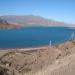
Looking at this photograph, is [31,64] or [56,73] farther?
[31,64]

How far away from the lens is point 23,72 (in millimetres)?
11664

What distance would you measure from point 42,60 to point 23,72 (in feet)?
8.68

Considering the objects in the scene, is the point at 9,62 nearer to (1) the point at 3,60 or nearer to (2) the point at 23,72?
(1) the point at 3,60

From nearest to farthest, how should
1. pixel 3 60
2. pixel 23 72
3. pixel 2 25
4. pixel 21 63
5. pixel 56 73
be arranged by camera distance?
pixel 56 73, pixel 23 72, pixel 21 63, pixel 3 60, pixel 2 25

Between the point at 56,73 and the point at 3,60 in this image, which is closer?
the point at 56,73

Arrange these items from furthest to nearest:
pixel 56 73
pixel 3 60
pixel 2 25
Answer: pixel 2 25 → pixel 3 60 → pixel 56 73

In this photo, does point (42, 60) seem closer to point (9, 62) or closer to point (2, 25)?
point (9, 62)

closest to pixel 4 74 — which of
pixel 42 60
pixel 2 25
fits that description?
pixel 42 60

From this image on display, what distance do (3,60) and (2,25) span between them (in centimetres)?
14990

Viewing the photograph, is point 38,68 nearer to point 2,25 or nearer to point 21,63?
point 21,63

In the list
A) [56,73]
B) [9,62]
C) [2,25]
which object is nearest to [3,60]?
[9,62]

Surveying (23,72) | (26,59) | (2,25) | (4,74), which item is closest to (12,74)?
(4,74)

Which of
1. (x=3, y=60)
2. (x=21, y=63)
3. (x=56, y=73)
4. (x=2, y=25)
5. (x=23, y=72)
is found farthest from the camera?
(x=2, y=25)

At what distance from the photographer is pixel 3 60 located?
541 inches
